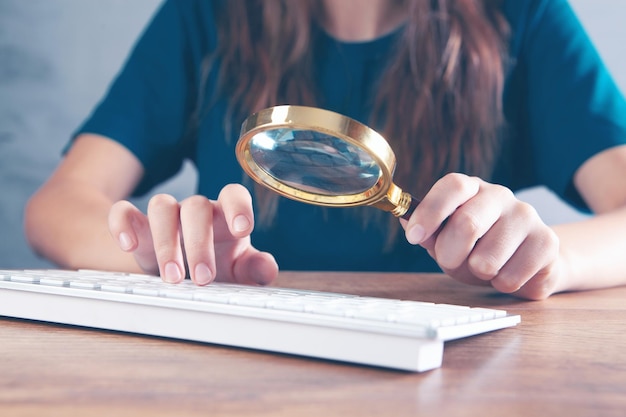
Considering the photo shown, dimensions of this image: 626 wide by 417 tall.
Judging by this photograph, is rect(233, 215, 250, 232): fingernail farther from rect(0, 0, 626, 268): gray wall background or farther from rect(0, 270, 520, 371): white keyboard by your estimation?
rect(0, 0, 626, 268): gray wall background

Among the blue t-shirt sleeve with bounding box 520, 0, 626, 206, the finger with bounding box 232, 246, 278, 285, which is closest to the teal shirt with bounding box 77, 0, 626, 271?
the blue t-shirt sleeve with bounding box 520, 0, 626, 206

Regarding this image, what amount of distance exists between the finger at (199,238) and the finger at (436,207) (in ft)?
0.67

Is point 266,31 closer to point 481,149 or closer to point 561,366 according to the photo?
point 481,149

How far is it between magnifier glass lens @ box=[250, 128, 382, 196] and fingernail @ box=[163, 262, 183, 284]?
0.14 metres

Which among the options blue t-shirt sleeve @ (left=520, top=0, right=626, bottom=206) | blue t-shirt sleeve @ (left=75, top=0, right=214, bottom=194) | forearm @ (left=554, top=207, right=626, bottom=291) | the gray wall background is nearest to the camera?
forearm @ (left=554, top=207, right=626, bottom=291)

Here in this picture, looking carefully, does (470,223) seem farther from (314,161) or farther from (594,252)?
(594,252)

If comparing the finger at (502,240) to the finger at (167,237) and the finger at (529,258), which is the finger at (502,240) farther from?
the finger at (167,237)

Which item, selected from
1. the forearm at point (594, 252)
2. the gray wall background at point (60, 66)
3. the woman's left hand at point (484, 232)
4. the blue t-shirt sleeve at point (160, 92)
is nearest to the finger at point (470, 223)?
the woman's left hand at point (484, 232)

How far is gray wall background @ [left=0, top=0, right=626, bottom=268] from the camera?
2.20 metres

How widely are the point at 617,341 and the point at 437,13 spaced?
3.34 feet

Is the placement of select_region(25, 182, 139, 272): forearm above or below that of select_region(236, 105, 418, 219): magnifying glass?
below

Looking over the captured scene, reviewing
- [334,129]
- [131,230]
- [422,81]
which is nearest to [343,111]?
[422,81]

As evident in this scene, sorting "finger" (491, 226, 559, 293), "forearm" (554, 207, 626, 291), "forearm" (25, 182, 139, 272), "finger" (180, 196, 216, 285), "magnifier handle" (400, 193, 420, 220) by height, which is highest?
"magnifier handle" (400, 193, 420, 220)

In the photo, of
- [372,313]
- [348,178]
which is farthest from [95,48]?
[372,313]
